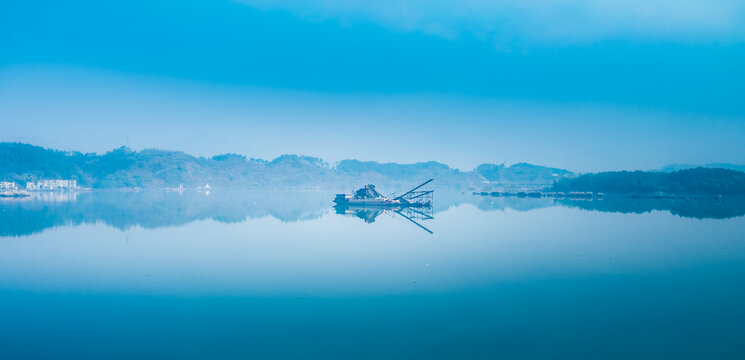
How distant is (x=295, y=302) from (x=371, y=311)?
4.67 feet

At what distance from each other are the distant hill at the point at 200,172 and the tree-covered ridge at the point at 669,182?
41.9 m

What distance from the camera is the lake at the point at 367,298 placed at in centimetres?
575

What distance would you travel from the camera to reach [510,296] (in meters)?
8.23

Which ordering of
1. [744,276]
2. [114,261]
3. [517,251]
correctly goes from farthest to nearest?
[517,251] → [114,261] → [744,276]

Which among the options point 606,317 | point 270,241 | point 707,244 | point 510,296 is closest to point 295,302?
point 510,296

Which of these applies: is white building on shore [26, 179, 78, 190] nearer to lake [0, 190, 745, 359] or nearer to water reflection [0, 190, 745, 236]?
water reflection [0, 190, 745, 236]

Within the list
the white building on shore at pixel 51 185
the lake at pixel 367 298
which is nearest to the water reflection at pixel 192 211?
the lake at pixel 367 298

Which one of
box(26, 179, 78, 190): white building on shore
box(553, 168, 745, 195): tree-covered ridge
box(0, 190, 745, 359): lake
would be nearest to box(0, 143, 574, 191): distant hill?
box(26, 179, 78, 190): white building on shore

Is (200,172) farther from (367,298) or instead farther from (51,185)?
(367,298)

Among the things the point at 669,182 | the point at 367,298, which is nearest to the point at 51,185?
the point at 367,298

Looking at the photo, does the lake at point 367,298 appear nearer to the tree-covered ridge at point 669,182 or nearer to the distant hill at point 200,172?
the tree-covered ridge at point 669,182

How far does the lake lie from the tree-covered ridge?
5091 cm

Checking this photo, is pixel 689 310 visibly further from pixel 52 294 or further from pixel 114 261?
pixel 114 261

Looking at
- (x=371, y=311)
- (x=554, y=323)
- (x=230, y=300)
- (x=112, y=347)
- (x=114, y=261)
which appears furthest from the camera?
(x=114, y=261)
